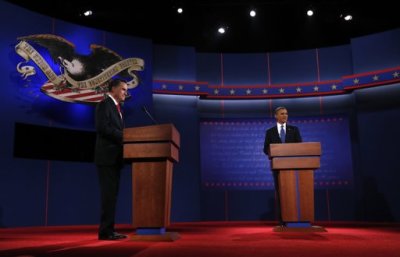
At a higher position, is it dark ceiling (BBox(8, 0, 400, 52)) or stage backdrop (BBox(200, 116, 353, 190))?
dark ceiling (BBox(8, 0, 400, 52))

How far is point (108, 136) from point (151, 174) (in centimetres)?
47

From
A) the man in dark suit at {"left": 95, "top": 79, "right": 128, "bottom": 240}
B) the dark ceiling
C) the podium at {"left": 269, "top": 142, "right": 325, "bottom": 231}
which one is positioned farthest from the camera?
the dark ceiling

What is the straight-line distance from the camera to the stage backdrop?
24.4 feet

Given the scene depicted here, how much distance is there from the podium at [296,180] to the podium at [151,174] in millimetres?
1497

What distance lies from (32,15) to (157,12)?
2.38 m

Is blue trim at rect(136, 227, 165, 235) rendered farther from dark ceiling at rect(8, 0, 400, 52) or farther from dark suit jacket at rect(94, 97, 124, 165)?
dark ceiling at rect(8, 0, 400, 52)

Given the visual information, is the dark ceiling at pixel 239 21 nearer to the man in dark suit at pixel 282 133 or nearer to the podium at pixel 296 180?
the man in dark suit at pixel 282 133

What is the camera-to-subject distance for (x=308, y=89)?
302 inches

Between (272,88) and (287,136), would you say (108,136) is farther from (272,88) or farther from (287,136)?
(272,88)

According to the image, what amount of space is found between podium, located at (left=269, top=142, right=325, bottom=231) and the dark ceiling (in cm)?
403

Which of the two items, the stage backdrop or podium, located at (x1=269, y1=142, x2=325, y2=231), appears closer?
podium, located at (x1=269, y1=142, x2=325, y2=231)

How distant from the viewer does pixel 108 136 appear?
3.49 meters

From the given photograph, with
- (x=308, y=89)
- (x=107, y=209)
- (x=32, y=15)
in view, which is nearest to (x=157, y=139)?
(x=107, y=209)

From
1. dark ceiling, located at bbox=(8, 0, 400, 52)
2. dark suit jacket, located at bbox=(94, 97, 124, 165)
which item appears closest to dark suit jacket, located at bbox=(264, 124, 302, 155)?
dark suit jacket, located at bbox=(94, 97, 124, 165)
